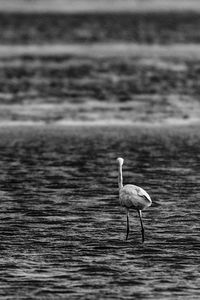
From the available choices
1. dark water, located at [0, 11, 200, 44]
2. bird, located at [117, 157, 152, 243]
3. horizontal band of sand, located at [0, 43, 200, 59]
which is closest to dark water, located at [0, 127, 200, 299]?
bird, located at [117, 157, 152, 243]

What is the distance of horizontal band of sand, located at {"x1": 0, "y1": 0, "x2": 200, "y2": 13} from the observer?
286 feet

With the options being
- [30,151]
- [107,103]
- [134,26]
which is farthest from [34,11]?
[30,151]

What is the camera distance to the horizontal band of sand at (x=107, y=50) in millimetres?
54500

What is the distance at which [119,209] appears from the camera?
21.0 m

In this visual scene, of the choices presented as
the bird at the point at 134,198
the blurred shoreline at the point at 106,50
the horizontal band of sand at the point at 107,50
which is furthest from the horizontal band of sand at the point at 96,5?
the bird at the point at 134,198

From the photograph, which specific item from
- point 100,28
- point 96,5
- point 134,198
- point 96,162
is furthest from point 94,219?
point 96,5

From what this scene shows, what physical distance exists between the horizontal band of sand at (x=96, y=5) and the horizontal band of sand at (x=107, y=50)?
959 inches

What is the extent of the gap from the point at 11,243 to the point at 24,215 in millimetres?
2516

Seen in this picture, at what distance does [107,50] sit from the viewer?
57.8m

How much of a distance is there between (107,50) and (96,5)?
114ft

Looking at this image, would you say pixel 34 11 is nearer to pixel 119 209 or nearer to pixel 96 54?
pixel 96 54

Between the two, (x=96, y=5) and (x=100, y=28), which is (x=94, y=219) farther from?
(x=96, y=5)

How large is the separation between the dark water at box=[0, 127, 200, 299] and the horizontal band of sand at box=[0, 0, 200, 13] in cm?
5531

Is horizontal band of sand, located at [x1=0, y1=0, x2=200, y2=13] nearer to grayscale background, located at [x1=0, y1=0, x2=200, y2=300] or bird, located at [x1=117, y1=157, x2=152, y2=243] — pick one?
grayscale background, located at [x1=0, y1=0, x2=200, y2=300]
